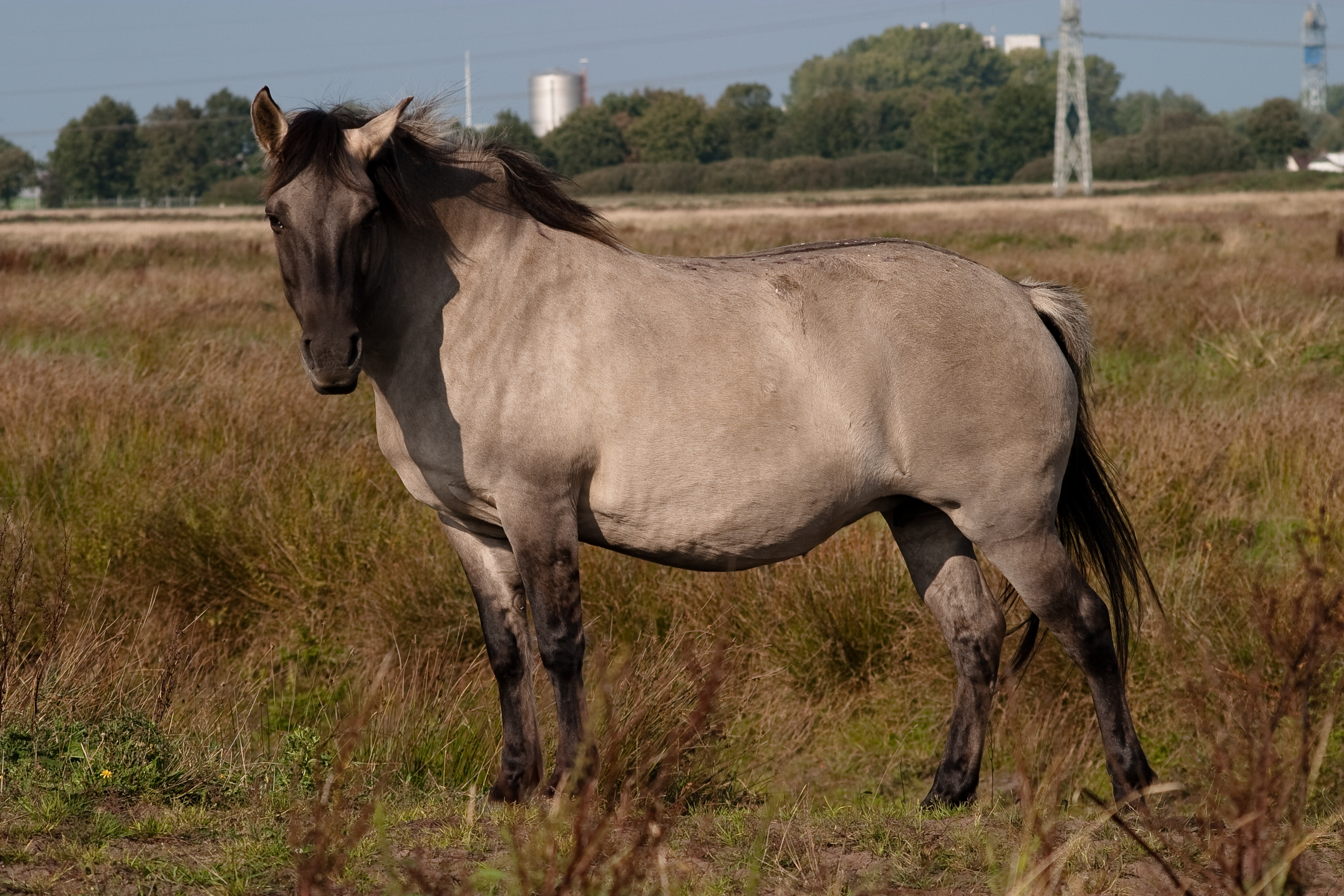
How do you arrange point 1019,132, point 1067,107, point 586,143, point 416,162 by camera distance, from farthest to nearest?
point 1019,132 < point 586,143 < point 1067,107 < point 416,162

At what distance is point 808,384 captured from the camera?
11.7 feet

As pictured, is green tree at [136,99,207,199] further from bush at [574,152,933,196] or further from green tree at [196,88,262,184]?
bush at [574,152,933,196]

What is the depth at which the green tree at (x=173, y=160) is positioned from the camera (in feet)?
260

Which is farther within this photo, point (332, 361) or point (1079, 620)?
point (1079, 620)

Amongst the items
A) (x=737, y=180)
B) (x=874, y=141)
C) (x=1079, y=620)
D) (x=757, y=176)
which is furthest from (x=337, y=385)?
(x=874, y=141)

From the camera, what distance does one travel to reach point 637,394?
3492mm

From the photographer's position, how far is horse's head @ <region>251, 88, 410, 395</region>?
3.12 m

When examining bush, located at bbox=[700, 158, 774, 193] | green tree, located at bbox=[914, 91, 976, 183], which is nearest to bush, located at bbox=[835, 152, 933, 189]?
green tree, located at bbox=[914, 91, 976, 183]

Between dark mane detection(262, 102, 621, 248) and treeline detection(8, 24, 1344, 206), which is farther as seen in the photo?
treeline detection(8, 24, 1344, 206)

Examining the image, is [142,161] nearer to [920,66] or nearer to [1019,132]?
[1019,132]

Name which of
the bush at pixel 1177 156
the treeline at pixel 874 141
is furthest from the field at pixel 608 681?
the bush at pixel 1177 156

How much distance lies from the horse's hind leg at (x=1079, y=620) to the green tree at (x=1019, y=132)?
98890 millimetres

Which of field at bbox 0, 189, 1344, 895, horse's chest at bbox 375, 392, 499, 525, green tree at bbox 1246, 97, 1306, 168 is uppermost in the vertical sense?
green tree at bbox 1246, 97, 1306, 168

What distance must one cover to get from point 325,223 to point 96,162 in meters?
90.6
